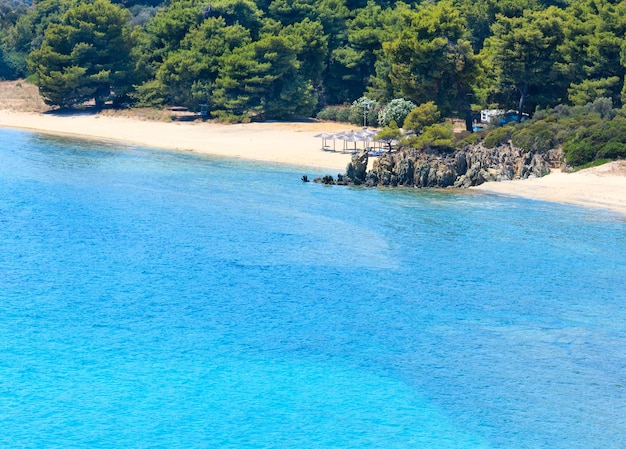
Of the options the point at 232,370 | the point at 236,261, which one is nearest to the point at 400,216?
the point at 236,261

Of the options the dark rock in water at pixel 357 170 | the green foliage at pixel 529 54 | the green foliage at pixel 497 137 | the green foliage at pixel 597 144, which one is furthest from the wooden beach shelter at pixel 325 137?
the green foliage at pixel 597 144

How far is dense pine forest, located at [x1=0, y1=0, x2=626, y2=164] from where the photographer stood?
62594mm

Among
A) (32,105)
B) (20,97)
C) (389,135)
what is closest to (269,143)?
(389,135)

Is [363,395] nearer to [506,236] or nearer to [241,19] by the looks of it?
[506,236]

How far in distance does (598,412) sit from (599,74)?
48.5 metres

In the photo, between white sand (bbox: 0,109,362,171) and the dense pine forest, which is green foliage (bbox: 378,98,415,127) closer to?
the dense pine forest

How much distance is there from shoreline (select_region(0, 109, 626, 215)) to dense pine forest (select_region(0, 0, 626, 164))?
2.12 m

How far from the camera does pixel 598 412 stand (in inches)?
824

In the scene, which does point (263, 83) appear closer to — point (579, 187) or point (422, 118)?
point (422, 118)

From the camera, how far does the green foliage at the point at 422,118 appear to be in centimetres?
5959

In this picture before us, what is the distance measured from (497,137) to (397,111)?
10.9 m

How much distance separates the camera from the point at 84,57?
81.6 meters

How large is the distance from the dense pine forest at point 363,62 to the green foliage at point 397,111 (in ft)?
0.35

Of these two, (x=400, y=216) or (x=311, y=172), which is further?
(x=311, y=172)
